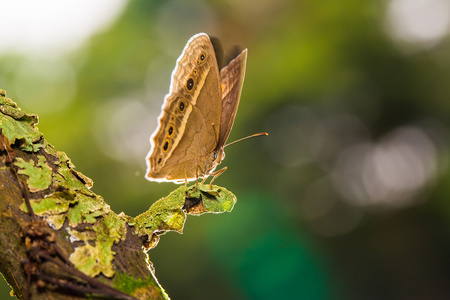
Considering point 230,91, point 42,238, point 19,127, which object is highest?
point 230,91

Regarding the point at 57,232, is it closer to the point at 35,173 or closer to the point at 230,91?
the point at 35,173

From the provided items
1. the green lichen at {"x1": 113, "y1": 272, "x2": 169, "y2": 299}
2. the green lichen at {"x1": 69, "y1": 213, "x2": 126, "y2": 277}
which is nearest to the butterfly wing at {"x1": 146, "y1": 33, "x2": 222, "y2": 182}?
the green lichen at {"x1": 69, "y1": 213, "x2": 126, "y2": 277}

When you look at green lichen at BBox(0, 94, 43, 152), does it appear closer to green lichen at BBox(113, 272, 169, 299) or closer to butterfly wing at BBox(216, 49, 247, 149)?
green lichen at BBox(113, 272, 169, 299)

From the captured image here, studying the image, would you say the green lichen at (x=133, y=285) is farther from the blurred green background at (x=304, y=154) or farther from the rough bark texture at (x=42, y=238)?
the blurred green background at (x=304, y=154)

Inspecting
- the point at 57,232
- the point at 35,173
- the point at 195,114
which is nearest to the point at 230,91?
the point at 195,114

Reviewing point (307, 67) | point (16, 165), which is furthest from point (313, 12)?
point (16, 165)
